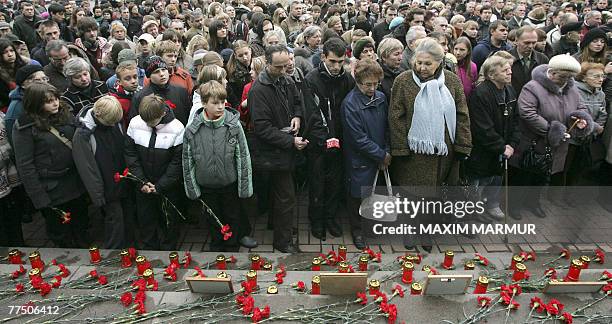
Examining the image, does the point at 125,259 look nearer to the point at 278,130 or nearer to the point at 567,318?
the point at 278,130

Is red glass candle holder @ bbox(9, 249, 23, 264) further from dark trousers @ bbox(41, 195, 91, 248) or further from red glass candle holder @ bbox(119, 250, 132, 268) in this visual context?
red glass candle holder @ bbox(119, 250, 132, 268)

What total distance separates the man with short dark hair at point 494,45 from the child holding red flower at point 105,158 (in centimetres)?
502

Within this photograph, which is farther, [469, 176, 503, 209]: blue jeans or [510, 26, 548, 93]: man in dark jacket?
[510, 26, 548, 93]: man in dark jacket

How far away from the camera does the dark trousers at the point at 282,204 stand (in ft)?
15.3

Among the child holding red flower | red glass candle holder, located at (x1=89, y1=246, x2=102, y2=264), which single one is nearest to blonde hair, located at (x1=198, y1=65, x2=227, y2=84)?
the child holding red flower

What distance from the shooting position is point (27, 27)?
8906 mm

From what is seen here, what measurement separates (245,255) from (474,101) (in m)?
2.78

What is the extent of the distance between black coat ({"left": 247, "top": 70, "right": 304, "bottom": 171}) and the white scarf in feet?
3.67

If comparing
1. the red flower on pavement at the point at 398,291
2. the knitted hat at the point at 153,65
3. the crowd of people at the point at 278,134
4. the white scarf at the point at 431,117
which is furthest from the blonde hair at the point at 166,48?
the red flower on pavement at the point at 398,291

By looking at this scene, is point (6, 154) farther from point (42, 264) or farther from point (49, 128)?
point (42, 264)

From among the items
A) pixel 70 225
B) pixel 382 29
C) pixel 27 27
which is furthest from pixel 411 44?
pixel 27 27

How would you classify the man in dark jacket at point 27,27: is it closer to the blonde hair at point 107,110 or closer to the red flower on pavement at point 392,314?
the blonde hair at point 107,110

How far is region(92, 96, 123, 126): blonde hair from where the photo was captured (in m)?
4.20

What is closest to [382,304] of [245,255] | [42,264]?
[245,255]
